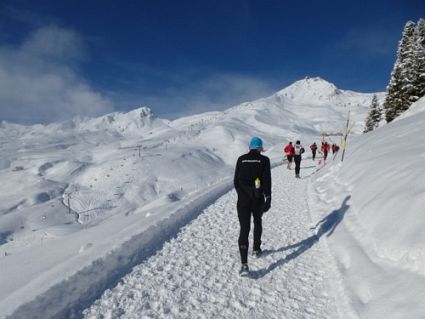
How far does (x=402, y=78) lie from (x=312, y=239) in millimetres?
35248

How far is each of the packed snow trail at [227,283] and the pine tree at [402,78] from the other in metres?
34.5

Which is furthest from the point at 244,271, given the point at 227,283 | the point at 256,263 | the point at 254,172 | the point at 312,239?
the point at 312,239

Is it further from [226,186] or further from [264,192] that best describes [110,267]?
[226,186]

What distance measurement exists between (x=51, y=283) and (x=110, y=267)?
1.20 meters

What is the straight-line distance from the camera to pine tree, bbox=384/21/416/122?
113 ft

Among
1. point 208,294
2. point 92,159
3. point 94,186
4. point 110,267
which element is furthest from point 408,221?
point 92,159

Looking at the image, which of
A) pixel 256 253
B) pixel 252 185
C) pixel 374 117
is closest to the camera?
pixel 252 185

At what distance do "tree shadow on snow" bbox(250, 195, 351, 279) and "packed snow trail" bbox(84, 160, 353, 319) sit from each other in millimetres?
20

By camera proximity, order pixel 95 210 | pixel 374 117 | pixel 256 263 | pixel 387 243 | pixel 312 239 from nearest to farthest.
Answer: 1. pixel 387 243
2. pixel 256 263
3. pixel 312 239
4. pixel 95 210
5. pixel 374 117

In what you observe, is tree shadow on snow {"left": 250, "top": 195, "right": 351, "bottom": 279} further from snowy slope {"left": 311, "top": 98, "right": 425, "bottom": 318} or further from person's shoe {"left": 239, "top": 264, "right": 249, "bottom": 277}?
snowy slope {"left": 311, "top": 98, "right": 425, "bottom": 318}

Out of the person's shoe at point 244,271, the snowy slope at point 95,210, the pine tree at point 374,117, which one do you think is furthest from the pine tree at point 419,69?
the person's shoe at point 244,271

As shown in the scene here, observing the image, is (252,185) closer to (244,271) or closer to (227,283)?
(244,271)

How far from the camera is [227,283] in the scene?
5207 mm

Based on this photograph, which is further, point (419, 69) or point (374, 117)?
point (374, 117)
